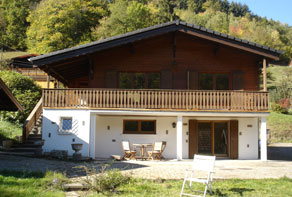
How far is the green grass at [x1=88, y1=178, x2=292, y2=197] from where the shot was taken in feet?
26.9

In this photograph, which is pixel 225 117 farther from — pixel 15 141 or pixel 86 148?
pixel 15 141

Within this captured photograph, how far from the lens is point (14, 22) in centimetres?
6612

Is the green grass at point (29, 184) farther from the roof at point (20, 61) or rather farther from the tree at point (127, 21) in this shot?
the tree at point (127, 21)

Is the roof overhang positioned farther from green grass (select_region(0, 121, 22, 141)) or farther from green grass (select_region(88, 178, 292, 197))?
green grass (select_region(88, 178, 292, 197))

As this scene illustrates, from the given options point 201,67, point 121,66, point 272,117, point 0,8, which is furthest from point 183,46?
point 0,8

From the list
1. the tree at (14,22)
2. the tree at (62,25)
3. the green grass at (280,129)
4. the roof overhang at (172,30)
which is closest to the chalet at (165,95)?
the roof overhang at (172,30)

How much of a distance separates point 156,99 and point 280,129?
724 inches

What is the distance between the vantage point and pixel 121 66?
1759cm

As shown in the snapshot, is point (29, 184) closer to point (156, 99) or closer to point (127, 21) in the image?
point (156, 99)

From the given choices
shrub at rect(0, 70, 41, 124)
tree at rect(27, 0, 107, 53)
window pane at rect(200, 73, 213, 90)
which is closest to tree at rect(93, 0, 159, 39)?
tree at rect(27, 0, 107, 53)

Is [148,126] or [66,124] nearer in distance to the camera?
[66,124]

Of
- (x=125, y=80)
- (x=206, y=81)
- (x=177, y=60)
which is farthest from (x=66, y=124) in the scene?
(x=206, y=81)

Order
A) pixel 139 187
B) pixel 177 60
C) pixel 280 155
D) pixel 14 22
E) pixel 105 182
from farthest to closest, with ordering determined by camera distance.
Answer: pixel 14 22, pixel 280 155, pixel 177 60, pixel 139 187, pixel 105 182

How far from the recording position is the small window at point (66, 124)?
15.9 meters
